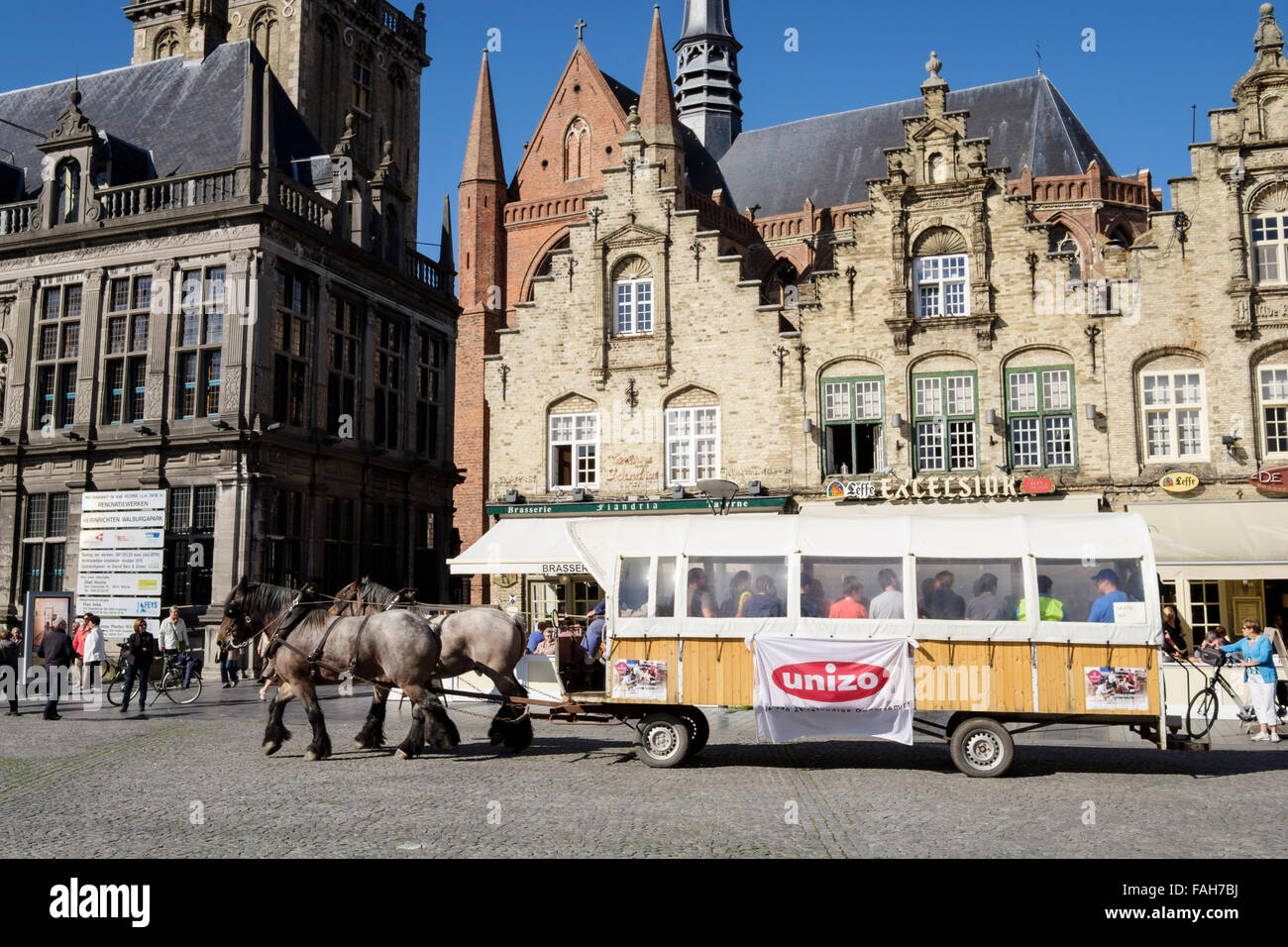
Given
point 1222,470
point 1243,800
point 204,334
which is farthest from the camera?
point 204,334

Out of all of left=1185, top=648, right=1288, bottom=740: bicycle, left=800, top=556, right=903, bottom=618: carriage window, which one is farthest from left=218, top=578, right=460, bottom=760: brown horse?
left=1185, top=648, right=1288, bottom=740: bicycle

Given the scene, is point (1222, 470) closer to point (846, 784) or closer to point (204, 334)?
point (846, 784)

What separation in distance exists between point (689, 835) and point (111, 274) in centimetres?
2718

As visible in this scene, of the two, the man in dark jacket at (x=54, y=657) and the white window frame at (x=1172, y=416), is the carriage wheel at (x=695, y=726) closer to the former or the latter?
the man in dark jacket at (x=54, y=657)

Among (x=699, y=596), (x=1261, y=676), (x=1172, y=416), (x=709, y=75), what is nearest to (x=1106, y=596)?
(x=699, y=596)

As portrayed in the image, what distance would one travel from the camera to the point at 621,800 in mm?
10414

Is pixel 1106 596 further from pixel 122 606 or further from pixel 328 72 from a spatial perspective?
pixel 328 72

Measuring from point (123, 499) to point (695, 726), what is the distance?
2107 cm

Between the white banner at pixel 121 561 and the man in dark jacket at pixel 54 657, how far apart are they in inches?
328

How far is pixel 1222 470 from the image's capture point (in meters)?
25.0

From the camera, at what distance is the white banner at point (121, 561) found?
28.3 metres

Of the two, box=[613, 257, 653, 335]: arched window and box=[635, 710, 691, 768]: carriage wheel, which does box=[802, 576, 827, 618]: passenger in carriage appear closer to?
box=[635, 710, 691, 768]: carriage wheel

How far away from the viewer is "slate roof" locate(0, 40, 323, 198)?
107ft
